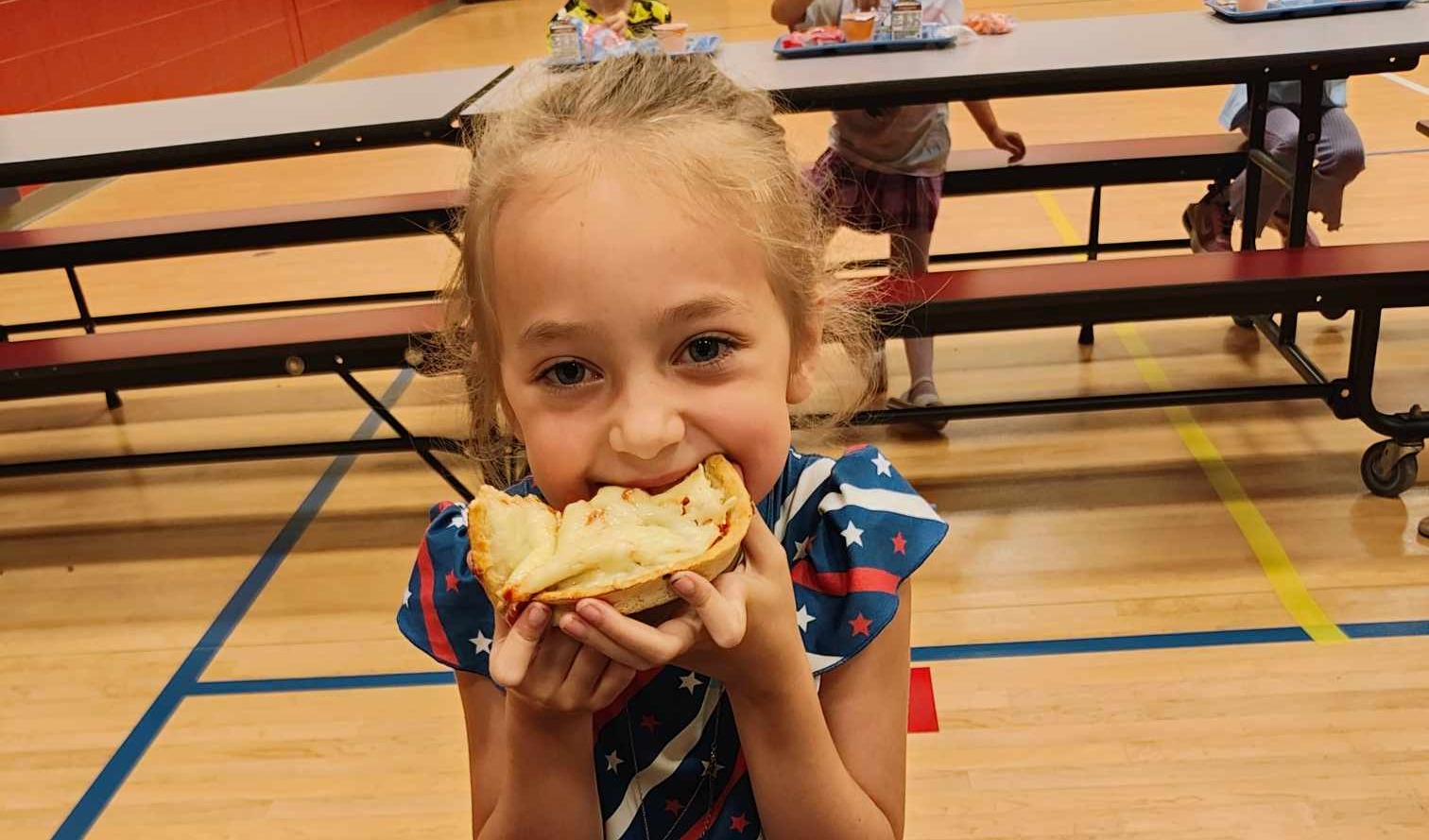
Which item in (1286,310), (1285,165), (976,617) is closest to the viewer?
(976,617)

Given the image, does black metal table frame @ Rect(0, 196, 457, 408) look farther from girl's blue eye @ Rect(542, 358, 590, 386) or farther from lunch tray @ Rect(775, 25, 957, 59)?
girl's blue eye @ Rect(542, 358, 590, 386)

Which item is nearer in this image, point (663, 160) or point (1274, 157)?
point (663, 160)

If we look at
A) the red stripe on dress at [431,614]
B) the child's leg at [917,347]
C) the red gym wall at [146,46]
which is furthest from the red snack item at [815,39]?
the red gym wall at [146,46]

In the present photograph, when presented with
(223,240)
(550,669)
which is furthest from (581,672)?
(223,240)

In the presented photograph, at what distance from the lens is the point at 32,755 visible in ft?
7.81

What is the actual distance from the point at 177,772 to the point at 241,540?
0.96 metres

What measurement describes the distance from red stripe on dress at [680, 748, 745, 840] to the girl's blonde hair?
15.7 inches

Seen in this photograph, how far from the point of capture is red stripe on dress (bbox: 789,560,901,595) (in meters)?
1.09

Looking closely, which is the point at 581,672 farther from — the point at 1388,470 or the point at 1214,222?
the point at 1214,222

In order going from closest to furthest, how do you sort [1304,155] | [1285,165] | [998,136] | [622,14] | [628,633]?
1. [628,633]
2. [1304,155]
3. [1285,165]
4. [998,136]
5. [622,14]

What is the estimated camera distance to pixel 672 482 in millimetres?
898

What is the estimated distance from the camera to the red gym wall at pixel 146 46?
6305 millimetres

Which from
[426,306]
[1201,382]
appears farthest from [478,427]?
[1201,382]

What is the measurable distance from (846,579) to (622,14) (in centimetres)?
317
